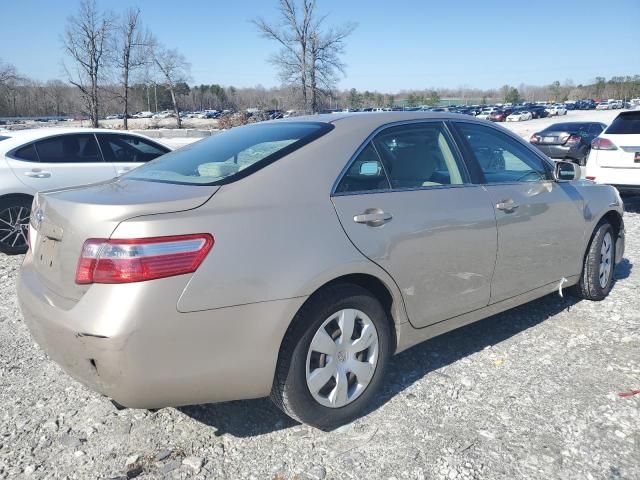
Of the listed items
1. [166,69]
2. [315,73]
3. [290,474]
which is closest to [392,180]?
[290,474]

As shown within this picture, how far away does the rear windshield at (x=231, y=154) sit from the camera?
107 inches

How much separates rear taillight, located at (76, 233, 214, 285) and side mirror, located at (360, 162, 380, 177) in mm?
1022

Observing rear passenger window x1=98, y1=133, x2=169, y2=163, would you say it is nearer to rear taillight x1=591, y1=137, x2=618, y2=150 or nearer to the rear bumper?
the rear bumper

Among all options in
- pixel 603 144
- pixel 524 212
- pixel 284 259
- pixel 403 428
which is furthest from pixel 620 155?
pixel 284 259

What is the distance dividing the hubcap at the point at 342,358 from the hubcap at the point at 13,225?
17.4ft

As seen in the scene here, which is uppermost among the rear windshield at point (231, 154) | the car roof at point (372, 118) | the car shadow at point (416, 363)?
the car roof at point (372, 118)

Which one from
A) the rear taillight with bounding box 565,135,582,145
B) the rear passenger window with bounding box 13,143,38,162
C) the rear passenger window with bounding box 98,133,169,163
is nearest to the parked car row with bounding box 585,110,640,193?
the rear passenger window with bounding box 98,133,169,163

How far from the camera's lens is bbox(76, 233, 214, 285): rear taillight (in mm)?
2203

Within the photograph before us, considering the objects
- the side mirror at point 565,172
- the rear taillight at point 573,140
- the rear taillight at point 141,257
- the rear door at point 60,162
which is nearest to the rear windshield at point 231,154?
the rear taillight at point 141,257

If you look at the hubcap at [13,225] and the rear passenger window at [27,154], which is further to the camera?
the rear passenger window at [27,154]

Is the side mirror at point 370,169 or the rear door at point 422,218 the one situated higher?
the side mirror at point 370,169

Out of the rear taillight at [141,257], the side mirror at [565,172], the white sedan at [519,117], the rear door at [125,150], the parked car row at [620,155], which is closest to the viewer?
the rear taillight at [141,257]

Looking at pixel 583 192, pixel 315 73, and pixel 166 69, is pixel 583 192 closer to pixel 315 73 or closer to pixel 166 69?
pixel 315 73

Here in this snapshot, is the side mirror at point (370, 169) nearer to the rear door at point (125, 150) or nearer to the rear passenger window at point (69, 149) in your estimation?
the rear door at point (125, 150)
